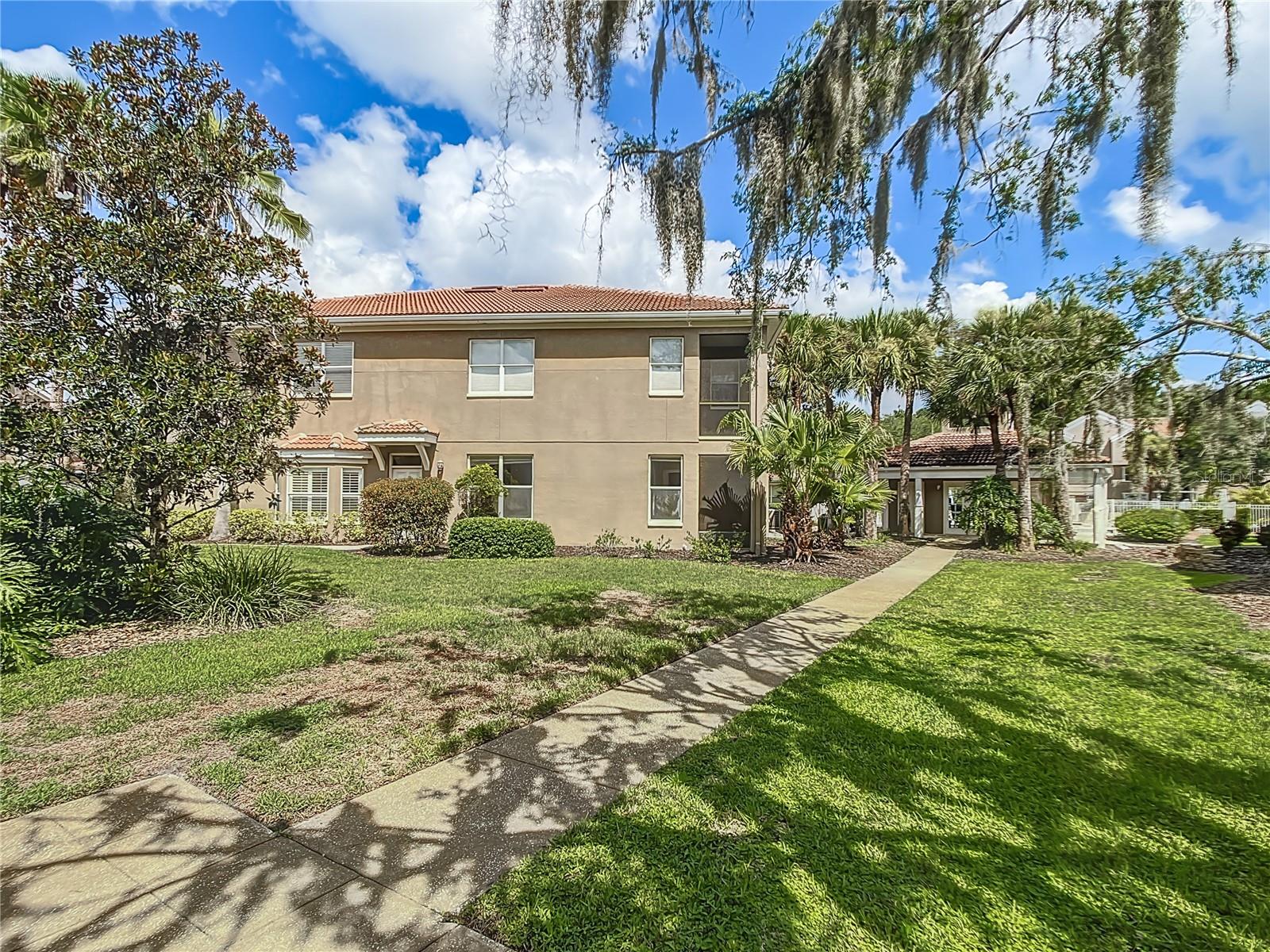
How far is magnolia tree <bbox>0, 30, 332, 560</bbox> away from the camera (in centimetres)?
622

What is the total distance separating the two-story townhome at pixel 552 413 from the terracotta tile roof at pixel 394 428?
48 millimetres

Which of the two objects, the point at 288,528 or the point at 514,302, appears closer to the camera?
the point at 288,528

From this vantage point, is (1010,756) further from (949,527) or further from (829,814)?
(949,527)

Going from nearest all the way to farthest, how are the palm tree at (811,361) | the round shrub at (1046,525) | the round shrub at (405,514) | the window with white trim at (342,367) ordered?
the round shrub at (405,514)
the window with white trim at (342,367)
the round shrub at (1046,525)
the palm tree at (811,361)

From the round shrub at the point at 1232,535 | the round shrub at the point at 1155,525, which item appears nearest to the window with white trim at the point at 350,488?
the round shrub at the point at 1232,535

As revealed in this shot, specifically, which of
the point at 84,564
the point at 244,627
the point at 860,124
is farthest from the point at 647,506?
the point at 860,124

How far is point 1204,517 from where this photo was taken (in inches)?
906

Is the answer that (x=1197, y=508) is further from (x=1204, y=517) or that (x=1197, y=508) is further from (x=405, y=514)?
(x=405, y=514)

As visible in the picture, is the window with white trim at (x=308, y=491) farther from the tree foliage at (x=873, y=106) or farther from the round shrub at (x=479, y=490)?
the tree foliage at (x=873, y=106)

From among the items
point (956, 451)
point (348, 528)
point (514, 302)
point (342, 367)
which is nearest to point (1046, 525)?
point (956, 451)

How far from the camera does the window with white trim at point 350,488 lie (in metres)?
16.6

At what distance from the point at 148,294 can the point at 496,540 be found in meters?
8.49

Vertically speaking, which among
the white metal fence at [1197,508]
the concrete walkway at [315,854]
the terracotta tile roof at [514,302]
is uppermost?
the terracotta tile roof at [514,302]

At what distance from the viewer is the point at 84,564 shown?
6766 mm
